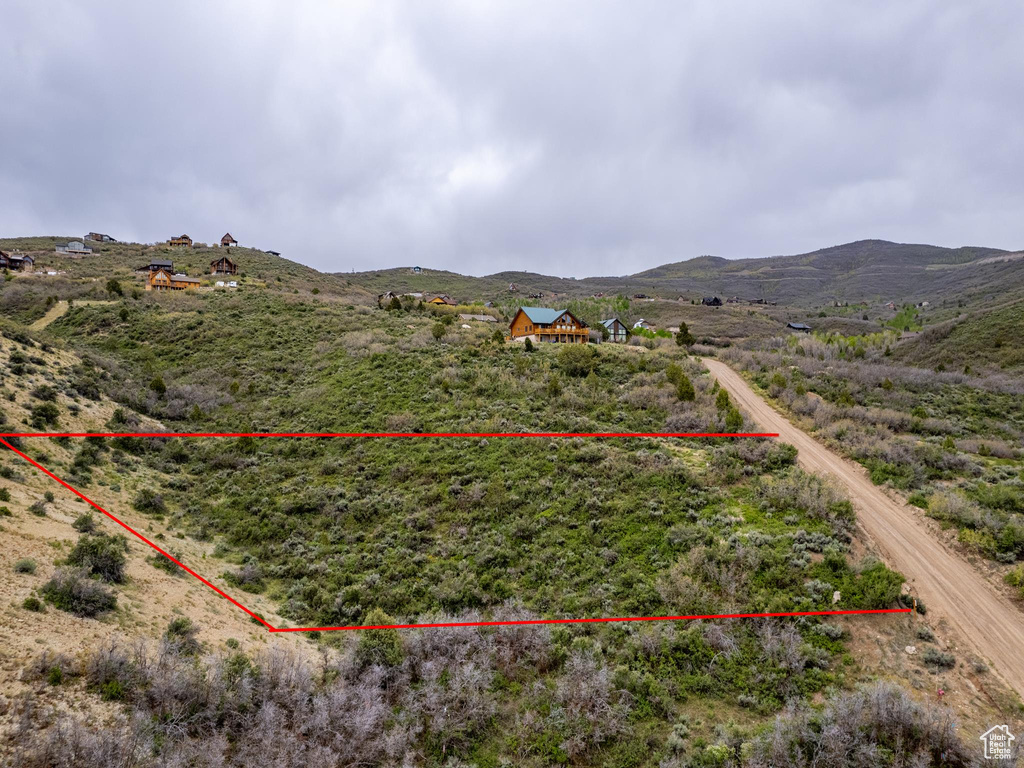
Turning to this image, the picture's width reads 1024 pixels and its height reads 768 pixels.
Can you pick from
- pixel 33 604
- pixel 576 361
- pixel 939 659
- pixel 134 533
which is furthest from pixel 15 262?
pixel 939 659

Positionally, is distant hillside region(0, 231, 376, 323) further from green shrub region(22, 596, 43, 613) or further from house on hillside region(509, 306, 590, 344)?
green shrub region(22, 596, 43, 613)

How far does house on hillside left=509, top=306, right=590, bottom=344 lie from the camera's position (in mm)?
54750

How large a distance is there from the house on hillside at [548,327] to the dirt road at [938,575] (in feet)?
116

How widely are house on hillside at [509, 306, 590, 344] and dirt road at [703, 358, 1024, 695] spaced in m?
35.5

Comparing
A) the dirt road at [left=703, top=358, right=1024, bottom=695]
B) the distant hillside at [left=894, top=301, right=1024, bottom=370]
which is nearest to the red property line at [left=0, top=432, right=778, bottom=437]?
the dirt road at [left=703, top=358, right=1024, bottom=695]

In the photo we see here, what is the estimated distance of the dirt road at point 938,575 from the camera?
11.6m

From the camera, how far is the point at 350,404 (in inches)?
1200

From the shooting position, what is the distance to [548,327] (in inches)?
2154

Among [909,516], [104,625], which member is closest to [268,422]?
[104,625]

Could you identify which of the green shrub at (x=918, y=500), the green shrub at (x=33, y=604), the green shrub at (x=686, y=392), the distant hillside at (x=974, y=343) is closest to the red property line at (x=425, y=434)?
the green shrub at (x=686, y=392)

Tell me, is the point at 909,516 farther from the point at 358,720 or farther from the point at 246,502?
the point at 246,502

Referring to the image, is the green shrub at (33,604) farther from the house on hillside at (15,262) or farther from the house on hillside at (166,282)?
the house on hillside at (15,262)

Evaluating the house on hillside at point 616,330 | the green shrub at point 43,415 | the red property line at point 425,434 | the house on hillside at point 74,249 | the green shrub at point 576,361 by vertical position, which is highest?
the house on hillside at point 74,249

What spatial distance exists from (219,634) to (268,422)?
19.2 m
